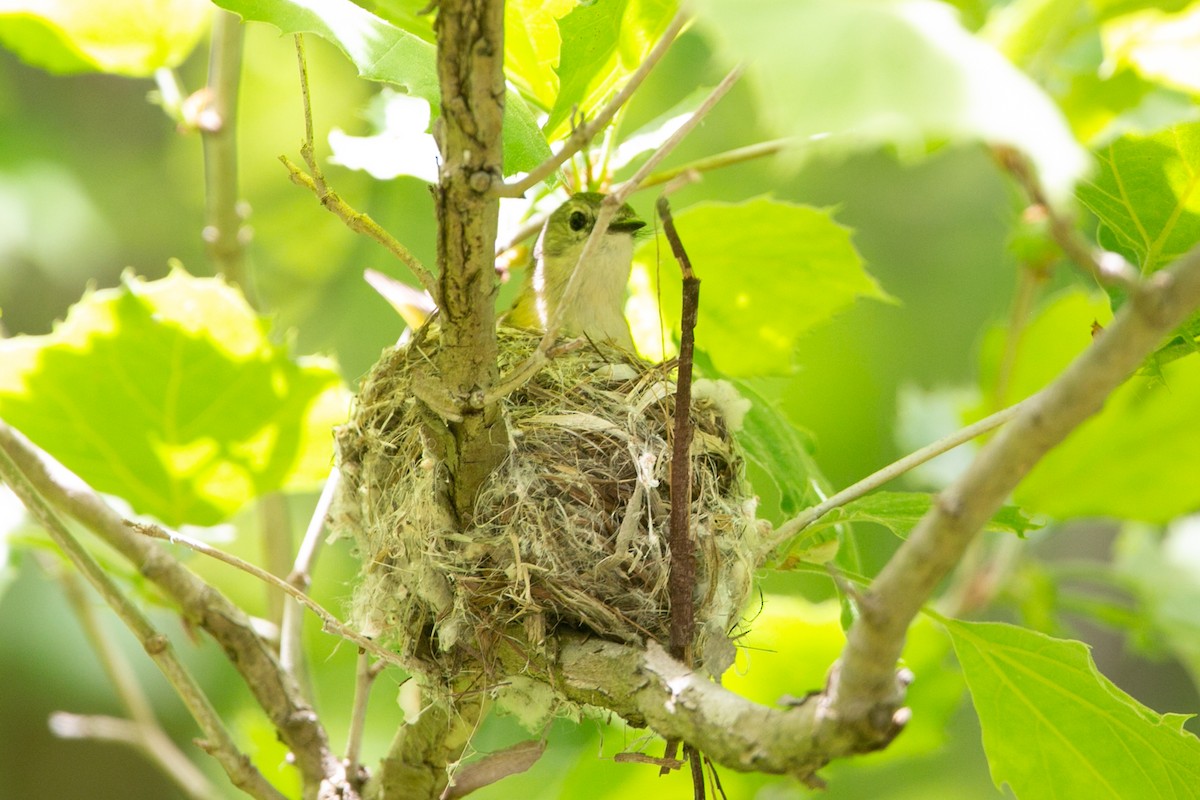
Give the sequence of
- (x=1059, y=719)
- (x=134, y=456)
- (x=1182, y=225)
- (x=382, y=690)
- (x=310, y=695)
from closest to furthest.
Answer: (x=1182, y=225) → (x=1059, y=719) → (x=134, y=456) → (x=310, y=695) → (x=382, y=690)

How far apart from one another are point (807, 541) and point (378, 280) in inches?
51.2

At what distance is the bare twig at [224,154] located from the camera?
3.60 meters

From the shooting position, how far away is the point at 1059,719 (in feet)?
7.50

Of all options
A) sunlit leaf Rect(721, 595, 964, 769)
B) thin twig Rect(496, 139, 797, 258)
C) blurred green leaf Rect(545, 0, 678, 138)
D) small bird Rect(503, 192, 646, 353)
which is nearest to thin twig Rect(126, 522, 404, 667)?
thin twig Rect(496, 139, 797, 258)

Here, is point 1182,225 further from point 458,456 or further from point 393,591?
point 393,591

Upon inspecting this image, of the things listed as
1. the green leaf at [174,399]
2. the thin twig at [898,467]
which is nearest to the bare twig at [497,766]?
the thin twig at [898,467]

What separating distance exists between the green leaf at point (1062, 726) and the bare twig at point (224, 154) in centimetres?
253

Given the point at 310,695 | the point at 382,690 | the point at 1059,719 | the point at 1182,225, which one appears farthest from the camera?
the point at 382,690

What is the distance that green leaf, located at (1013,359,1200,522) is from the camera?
4.03 metres

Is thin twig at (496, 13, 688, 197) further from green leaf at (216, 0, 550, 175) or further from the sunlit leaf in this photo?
the sunlit leaf

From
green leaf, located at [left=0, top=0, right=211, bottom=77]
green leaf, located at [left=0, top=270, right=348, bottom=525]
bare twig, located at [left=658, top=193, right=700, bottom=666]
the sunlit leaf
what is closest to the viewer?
bare twig, located at [left=658, top=193, right=700, bottom=666]

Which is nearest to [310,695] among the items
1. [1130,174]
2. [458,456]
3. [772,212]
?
[458,456]

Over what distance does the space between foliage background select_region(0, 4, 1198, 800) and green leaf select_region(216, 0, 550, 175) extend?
365 centimetres

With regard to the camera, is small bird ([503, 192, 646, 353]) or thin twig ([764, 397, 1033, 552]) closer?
thin twig ([764, 397, 1033, 552])
